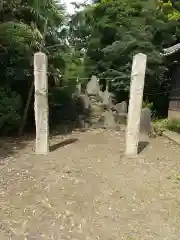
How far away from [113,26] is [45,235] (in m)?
10.6

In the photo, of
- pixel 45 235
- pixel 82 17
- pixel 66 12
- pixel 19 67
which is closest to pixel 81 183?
pixel 45 235

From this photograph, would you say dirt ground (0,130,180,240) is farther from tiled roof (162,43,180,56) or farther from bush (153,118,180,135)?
tiled roof (162,43,180,56)

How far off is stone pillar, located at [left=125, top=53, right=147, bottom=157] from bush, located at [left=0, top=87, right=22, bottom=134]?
3697 millimetres

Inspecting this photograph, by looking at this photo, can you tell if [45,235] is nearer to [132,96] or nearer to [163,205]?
[163,205]

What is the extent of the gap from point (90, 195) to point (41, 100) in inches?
101

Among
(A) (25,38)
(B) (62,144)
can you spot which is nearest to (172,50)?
(A) (25,38)

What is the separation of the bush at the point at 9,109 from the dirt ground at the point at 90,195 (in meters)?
1.85

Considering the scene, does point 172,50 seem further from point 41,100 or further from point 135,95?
point 41,100

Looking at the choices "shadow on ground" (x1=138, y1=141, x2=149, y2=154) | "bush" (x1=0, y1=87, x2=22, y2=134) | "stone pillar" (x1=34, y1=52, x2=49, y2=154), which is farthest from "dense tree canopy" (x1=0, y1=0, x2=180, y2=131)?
"shadow on ground" (x1=138, y1=141, x2=149, y2=154)

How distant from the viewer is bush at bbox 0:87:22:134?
28.9 ft

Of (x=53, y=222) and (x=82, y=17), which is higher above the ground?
(x=82, y=17)

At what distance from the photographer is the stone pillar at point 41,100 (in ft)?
21.3

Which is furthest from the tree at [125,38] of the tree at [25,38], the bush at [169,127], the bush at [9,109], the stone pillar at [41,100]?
the stone pillar at [41,100]

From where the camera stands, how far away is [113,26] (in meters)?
13.0
